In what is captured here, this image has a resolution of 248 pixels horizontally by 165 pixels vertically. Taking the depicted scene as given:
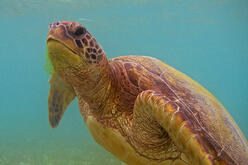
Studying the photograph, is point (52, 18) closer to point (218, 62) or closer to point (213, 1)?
point (213, 1)

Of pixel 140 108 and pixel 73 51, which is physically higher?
pixel 73 51

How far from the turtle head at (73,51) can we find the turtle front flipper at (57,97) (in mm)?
1083

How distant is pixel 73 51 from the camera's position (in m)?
1.74

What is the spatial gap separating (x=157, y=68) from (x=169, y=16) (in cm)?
2651

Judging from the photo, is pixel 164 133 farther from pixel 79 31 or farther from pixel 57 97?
pixel 57 97

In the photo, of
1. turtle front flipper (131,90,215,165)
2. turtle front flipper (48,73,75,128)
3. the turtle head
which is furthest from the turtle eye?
turtle front flipper (48,73,75,128)

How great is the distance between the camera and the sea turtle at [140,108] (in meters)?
1.44

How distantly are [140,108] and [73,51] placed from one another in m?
0.77

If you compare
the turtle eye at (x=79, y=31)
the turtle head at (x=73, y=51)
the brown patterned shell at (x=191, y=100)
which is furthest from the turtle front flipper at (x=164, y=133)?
the turtle eye at (x=79, y=31)

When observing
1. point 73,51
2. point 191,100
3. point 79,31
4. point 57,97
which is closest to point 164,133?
point 191,100

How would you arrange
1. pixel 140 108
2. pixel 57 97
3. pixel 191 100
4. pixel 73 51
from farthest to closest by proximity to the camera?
1. pixel 57 97
2. pixel 191 100
3. pixel 73 51
4. pixel 140 108

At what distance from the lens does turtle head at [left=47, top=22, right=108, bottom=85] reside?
1.69m

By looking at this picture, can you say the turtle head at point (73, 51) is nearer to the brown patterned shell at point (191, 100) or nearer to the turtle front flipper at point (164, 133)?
the brown patterned shell at point (191, 100)

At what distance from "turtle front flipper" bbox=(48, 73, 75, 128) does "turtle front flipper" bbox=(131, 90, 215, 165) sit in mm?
1512
